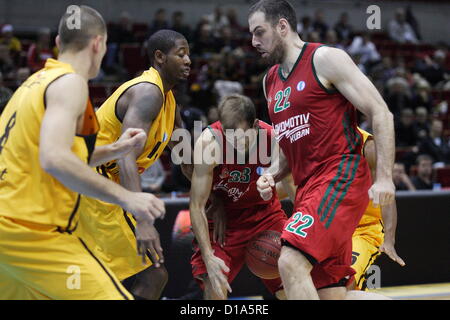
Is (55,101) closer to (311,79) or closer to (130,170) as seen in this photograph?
(130,170)

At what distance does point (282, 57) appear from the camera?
4.14 meters

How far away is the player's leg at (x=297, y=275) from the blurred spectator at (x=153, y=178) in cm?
480

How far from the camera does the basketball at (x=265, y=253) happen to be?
4602 mm

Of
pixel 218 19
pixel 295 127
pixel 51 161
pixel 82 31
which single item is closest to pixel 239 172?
pixel 295 127

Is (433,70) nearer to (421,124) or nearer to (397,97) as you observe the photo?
(397,97)

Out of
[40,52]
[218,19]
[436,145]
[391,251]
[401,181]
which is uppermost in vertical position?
[218,19]

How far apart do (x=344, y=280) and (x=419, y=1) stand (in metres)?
17.2

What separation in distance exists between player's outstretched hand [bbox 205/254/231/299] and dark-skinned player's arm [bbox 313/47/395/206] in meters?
1.32

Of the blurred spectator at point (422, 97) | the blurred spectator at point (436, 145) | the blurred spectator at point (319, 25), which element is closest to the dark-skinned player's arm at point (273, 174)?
the blurred spectator at point (436, 145)

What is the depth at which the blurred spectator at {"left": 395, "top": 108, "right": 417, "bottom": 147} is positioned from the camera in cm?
1146

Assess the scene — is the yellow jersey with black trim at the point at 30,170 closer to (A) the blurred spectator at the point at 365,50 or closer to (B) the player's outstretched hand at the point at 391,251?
(B) the player's outstretched hand at the point at 391,251

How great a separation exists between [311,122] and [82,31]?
1435 millimetres

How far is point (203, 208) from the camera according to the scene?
466 cm

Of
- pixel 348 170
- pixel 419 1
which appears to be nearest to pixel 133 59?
→ pixel 348 170
